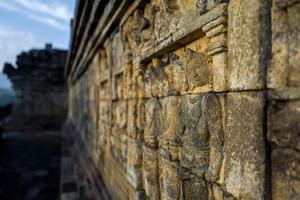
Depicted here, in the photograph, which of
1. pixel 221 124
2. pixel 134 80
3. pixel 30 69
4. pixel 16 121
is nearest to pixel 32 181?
pixel 134 80

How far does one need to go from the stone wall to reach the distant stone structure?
44.0ft

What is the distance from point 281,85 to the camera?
895mm

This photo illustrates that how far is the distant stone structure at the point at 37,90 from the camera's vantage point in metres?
14.7

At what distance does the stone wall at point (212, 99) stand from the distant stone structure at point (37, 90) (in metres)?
13.4

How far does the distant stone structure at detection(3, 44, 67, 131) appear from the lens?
48.1ft

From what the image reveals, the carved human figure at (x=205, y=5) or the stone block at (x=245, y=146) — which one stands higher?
the carved human figure at (x=205, y=5)

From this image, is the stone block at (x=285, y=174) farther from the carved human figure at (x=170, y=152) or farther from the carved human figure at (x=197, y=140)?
the carved human figure at (x=170, y=152)

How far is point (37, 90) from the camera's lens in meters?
15.3

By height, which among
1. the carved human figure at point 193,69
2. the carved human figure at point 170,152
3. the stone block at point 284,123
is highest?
the carved human figure at point 193,69

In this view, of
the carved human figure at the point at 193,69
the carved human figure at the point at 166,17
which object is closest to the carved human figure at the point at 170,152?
the carved human figure at the point at 193,69

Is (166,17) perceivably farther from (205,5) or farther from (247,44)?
(247,44)

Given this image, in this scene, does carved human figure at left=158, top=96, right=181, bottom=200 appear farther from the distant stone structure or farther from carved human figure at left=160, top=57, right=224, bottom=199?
the distant stone structure

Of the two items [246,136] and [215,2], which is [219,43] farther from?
[246,136]

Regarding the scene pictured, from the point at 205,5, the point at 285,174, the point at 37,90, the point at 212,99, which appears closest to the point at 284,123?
→ the point at 285,174
